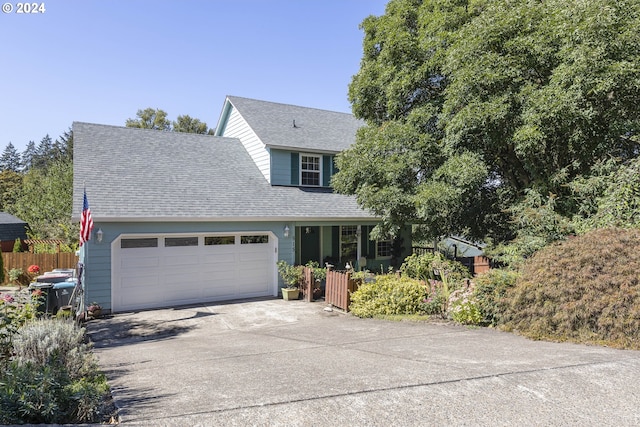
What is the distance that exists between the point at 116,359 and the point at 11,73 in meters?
8.87

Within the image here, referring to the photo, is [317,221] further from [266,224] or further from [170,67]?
[170,67]

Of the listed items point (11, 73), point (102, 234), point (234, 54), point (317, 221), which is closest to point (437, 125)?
point (317, 221)

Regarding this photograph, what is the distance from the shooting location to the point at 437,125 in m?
11.2

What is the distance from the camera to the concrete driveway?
3.62 metres

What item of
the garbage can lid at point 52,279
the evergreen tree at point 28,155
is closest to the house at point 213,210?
the garbage can lid at point 52,279

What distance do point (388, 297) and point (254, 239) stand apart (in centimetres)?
544

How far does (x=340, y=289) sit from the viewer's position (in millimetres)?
11203

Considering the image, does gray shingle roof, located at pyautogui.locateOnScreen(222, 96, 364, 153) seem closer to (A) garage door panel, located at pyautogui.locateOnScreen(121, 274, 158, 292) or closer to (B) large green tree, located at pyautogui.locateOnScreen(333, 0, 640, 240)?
(B) large green tree, located at pyautogui.locateOnScreen(333, 0, 640, 240)

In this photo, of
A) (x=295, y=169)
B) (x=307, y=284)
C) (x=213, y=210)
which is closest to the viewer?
(x=213, y=210)

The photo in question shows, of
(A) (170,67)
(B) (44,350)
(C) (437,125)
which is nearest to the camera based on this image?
(B) (44,350)

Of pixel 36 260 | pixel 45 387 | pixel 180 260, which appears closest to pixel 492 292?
pixel 45 387

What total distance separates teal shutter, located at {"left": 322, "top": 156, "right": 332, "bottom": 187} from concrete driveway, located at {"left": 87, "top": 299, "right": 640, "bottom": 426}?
29.5 feet

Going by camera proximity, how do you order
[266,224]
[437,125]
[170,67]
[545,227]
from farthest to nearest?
[170,67], [266,224], [437,125], [545,227]

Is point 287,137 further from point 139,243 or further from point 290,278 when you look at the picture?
point 139,243
